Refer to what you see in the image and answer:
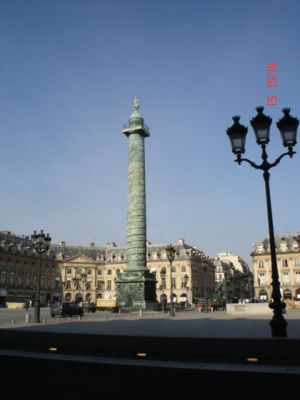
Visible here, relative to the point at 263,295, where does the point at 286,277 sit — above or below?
above

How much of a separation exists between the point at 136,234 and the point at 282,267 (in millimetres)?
42144

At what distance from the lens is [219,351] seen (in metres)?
7.31

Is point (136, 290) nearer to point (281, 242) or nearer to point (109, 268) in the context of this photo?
point (281, 242)

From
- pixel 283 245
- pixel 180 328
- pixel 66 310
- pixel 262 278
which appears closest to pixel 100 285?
pixel 262 278

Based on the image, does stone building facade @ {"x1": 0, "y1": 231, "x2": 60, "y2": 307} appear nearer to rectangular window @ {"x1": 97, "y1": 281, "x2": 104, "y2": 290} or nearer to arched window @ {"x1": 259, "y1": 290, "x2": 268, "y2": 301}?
rectangular window @ {"x1": 97, "y1": 281, "x2": 104, "y2": 290}

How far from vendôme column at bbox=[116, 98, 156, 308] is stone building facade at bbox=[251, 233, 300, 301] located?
1511 inches

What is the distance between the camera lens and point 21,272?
79.9 metres

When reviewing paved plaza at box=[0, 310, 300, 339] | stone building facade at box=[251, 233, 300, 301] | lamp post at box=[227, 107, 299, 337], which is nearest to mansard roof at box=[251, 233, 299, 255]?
stone building facade at box=[251, 233, 300, 301]

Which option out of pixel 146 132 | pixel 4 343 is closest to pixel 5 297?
pixel 146 132

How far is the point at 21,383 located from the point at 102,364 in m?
1.63

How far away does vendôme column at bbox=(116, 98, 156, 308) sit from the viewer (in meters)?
40.4

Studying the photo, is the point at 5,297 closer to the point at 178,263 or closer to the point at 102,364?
the point at 178,263

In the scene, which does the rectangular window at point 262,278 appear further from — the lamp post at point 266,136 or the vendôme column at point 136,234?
the lamp post at point 266,136

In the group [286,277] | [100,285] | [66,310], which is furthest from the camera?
[100,285]
